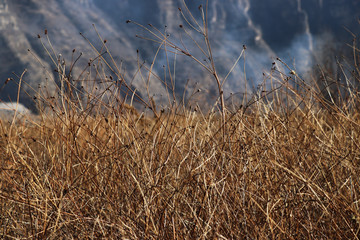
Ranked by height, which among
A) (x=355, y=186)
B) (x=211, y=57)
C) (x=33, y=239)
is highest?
(x=211, y=57)

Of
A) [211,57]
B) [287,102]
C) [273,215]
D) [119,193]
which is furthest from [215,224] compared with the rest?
[287,102]

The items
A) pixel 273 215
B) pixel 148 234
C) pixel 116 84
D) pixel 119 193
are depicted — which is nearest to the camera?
pixel 148 234

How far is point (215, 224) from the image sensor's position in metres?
1.64

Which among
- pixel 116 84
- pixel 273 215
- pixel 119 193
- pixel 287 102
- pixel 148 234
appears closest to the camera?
pixel 148 234

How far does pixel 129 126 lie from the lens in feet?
7.13

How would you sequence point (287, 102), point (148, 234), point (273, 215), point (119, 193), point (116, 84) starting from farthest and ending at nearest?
point (287, 102) → point (116, 84) → point (119, 193) → point (273, 215) → point (148, 234)

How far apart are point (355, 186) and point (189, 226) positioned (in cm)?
94

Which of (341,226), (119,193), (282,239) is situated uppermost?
(341,226)

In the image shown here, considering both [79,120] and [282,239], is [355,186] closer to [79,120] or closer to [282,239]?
[282,239]

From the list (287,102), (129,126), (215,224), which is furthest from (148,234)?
(287,102)

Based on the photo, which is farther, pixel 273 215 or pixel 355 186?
pixel 355 186

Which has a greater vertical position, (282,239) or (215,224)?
(282,239)

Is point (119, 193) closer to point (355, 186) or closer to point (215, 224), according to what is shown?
point (215, 224)

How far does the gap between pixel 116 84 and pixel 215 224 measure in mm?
927
